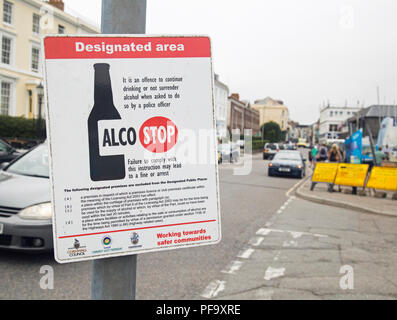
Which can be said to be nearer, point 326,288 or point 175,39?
point 175,39

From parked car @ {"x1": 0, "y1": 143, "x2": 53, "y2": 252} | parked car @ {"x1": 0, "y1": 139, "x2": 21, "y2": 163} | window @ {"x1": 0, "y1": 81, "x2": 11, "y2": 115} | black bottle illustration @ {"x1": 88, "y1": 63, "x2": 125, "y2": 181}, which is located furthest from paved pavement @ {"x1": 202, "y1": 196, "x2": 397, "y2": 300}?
window @ {"x1": 0, "y1": 81, "x2": 11, "y2": 115}

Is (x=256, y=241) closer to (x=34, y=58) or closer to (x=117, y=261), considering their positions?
(x=117, y=261)

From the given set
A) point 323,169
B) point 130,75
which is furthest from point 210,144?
point 323,169

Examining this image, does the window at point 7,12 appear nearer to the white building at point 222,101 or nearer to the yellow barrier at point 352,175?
the yellow barrier at point 352,175

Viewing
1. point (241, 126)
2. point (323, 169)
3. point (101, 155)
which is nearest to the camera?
point (101, 155)

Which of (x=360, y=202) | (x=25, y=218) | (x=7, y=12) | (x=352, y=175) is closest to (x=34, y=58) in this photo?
(x=7, y=12)

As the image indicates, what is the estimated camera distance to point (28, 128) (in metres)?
31.8

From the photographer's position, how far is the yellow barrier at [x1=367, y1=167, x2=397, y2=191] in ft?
42.4

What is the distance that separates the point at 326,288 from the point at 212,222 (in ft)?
11.4

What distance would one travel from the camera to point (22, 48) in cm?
3462

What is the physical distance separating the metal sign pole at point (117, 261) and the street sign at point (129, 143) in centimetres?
4

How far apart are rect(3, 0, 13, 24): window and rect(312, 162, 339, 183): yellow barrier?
29.4 meters

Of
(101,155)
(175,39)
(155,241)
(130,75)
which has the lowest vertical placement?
(155,241)

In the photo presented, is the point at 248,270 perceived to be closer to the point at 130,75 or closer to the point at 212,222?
the point at 212,222
